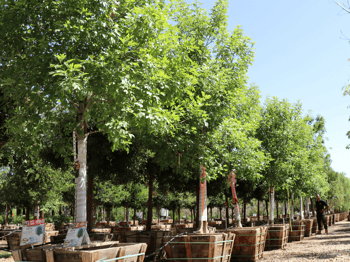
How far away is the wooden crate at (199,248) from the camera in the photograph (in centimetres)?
957

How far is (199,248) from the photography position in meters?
9.65

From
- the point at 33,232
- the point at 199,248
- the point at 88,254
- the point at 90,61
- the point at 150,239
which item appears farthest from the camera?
the point at 150,239

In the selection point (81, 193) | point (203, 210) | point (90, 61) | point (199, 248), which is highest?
point (90, 61)

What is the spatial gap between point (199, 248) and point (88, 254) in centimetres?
429

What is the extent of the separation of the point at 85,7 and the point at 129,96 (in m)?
2.37

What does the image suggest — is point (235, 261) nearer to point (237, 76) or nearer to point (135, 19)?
point (237, 76)

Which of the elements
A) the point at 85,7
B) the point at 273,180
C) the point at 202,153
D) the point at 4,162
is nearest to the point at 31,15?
the point at 85,7

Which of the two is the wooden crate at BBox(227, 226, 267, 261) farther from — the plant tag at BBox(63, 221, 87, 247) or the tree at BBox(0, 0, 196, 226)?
the plant tag at BBox(63, 221, 87, 247)

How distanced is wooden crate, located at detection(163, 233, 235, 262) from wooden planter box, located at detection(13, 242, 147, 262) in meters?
2.42

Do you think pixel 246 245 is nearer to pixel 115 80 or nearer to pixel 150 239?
pixel 150 239

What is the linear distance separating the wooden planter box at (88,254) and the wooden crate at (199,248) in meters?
2.42

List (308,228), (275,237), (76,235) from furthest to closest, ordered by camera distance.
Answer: (308,228) < (275,237) < (76,235)

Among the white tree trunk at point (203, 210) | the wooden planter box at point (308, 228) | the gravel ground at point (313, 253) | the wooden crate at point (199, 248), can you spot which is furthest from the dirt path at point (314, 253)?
the wooden planter box at point (308, 228)

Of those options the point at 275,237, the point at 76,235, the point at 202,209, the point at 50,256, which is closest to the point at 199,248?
the point at 202,209
